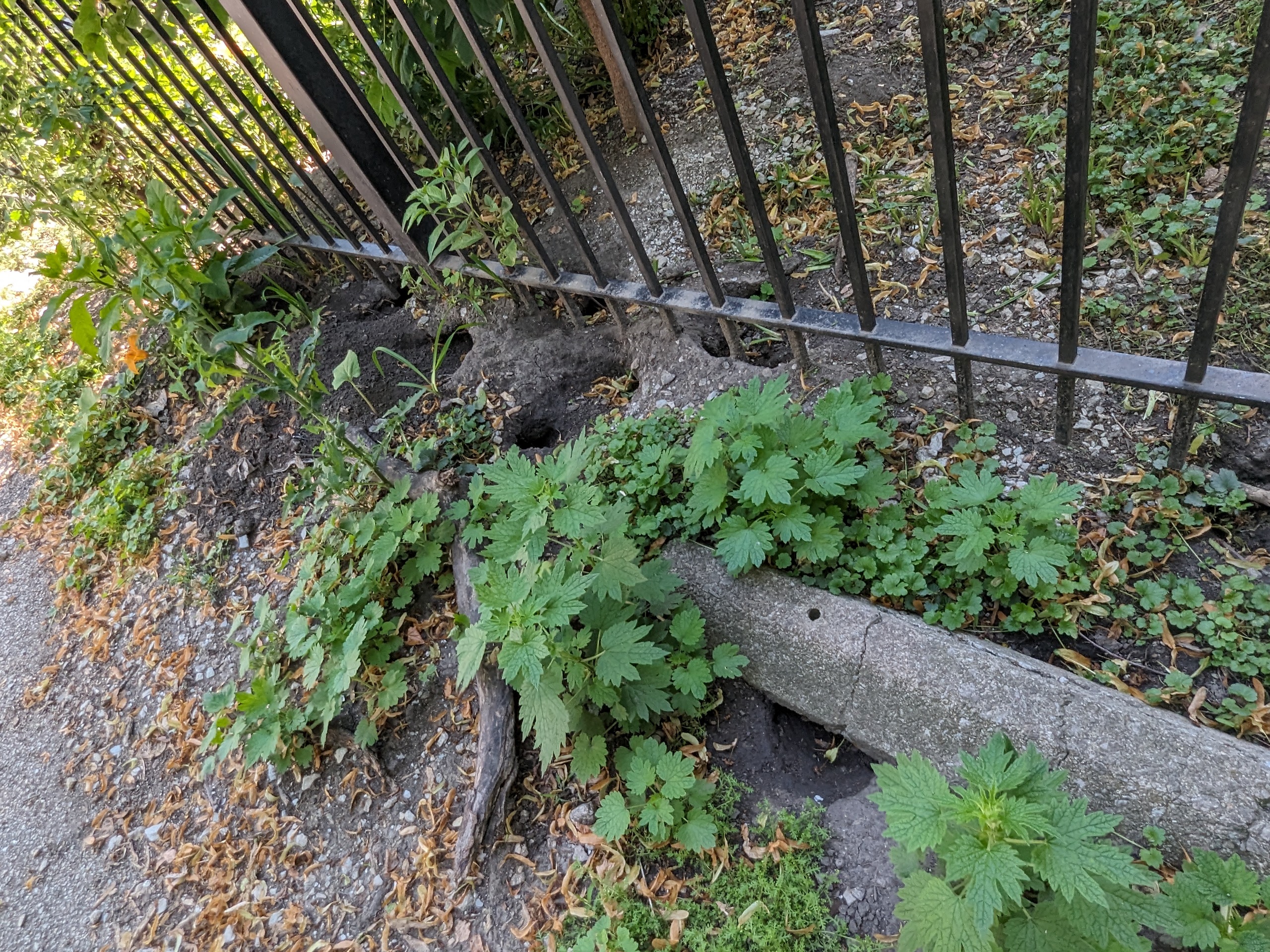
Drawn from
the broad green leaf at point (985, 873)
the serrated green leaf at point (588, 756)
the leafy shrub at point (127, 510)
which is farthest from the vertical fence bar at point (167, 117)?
the broad green leaf at point (985, 873)

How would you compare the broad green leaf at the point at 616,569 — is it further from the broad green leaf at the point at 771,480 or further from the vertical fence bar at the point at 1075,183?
the vertical fence bar at the point at 1075,183

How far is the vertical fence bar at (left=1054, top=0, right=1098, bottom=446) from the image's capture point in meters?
1.30

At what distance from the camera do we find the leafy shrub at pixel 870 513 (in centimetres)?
180

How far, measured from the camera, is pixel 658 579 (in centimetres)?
201

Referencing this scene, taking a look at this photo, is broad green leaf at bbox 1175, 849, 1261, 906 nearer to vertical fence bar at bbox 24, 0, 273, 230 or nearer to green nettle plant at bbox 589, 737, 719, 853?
green nettle plant at bbox 589, 737, 719, 853

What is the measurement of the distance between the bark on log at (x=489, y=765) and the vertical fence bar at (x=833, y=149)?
1.41 meters

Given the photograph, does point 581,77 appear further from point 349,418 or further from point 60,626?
point 60,626

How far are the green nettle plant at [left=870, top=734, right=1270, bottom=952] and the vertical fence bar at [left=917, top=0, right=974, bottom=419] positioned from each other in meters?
1.01

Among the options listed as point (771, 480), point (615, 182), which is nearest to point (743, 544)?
point (771, 480)

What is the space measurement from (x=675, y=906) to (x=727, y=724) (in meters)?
0.47

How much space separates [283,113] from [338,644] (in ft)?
7.10

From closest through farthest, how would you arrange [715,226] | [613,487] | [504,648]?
[504,648], [613,487], [715,226]

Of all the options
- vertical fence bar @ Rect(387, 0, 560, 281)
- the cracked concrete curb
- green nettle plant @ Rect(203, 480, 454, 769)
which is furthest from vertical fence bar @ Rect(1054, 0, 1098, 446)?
green nettle plant @ Rect(203, 480, 454, 769)

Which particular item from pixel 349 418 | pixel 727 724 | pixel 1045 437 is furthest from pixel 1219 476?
pixel 349 418
